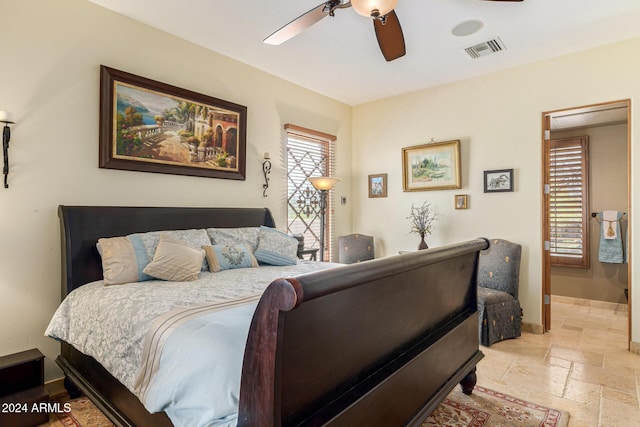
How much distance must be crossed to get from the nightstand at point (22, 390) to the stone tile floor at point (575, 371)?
2.91 m

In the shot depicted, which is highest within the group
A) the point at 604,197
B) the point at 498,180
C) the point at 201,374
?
the point at 498,180

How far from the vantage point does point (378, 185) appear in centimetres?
484

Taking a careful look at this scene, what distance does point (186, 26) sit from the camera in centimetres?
294

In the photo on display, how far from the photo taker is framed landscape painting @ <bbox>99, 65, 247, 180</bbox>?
8.89 feet

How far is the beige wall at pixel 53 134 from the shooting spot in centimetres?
230

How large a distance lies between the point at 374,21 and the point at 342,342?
73.6 inches

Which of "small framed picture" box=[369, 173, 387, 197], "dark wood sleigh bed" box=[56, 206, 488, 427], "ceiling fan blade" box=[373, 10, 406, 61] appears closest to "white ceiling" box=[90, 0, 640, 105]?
"ceiling fan blade" box=[373, 10, 406, 61]

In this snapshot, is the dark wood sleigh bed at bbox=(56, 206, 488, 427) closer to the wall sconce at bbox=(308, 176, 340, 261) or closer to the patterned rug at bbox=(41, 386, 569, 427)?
the patterned rug at bbox=(41, 386, 569, 427)

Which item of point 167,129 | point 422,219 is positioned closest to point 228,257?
point 167,129

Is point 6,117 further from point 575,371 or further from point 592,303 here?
point 592,303

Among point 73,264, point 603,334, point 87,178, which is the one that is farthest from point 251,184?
point 603,334

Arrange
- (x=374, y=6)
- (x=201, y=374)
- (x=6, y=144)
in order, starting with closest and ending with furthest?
(x=201, y=374), (x=374, y=6), (x=6, y=144)

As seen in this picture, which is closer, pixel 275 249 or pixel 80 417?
pixel 80 417

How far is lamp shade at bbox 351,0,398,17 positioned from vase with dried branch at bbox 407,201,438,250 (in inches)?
112
